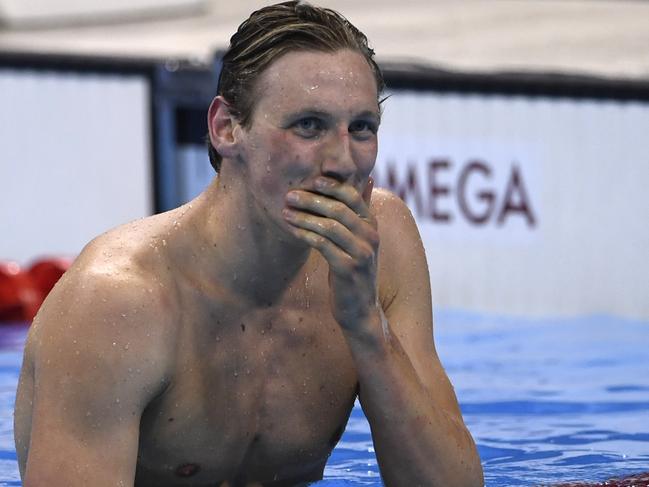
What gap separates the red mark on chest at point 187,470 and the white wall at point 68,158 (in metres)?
3.57

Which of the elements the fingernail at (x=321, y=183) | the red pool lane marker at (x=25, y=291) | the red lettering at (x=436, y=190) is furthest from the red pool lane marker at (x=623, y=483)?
the red pool lane marker at (x=25, y=291)

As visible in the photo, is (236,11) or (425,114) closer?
(425,114)

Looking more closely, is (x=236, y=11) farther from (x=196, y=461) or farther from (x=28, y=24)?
(x=196, y=461)

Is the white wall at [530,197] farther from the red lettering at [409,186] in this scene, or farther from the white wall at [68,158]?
the white wall at [68,158]

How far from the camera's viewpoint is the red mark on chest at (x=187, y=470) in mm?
2428

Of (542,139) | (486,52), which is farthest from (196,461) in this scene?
(486,52)

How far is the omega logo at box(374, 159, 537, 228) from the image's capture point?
5.24 metres

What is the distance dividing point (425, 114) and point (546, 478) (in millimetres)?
2589

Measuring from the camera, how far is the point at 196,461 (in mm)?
2430

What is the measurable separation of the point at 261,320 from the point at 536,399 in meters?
1.89

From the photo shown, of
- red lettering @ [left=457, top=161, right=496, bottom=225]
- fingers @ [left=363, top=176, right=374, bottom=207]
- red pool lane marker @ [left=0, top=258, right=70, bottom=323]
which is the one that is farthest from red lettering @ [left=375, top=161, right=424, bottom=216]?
fingers @ [left=363, top=176, right=374, bottom=207]

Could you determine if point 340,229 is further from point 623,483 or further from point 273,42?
point 623,483

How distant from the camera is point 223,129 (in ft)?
7.52

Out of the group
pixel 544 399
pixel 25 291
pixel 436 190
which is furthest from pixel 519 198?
pixel 25 291
